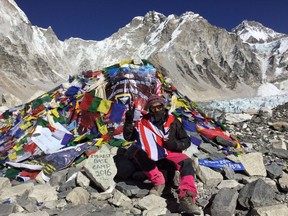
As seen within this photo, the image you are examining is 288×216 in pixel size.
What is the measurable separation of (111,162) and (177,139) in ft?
3.55

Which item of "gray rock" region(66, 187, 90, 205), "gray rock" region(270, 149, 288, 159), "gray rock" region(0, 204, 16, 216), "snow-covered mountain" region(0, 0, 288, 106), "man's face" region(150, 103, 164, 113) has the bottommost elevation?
"gray rock" region(0, 204, 16, 216)

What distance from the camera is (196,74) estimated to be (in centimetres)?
9412

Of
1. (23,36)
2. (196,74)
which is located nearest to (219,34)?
(196,74)

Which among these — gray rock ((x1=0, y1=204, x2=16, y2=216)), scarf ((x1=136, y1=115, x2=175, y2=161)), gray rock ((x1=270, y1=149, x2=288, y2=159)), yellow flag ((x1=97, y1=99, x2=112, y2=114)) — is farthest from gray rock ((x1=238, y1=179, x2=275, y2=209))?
yellow flag ((x1=97, y1=99, x2=112, y2=114))

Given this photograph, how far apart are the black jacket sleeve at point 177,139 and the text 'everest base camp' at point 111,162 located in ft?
1.67

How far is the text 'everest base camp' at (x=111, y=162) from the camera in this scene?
4562 millimetres

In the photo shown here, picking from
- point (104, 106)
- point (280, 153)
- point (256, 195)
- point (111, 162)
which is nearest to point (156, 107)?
point (111, 162)

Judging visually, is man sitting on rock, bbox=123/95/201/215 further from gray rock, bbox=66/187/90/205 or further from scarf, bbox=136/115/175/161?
gray rock, bbox=66/187/90/205

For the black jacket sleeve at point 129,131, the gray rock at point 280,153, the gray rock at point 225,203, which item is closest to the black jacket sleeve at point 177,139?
the black jacket sleeve at point 129,131

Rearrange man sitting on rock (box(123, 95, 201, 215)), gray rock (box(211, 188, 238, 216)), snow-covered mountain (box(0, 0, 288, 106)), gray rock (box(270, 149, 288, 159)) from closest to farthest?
gray rock (box(211, 188, 238, 216)), man sitting on rock (box(123, 95, 201, 215)), gray rock (box(270, 149, 288, 159)), snow-covered mountain (box(0, 0, 288, 106))

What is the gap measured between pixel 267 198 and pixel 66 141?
418cm

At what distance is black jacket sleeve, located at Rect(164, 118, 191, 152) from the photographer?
470 centimetres

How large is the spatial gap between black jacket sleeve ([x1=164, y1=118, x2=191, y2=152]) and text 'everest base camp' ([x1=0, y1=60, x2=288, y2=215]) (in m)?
0.51

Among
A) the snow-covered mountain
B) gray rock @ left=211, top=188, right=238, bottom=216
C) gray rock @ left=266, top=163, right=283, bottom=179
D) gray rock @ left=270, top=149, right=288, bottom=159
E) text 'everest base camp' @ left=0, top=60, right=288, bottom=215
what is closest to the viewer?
gray rock @ left=211, top=188, right=238, bottom=216
